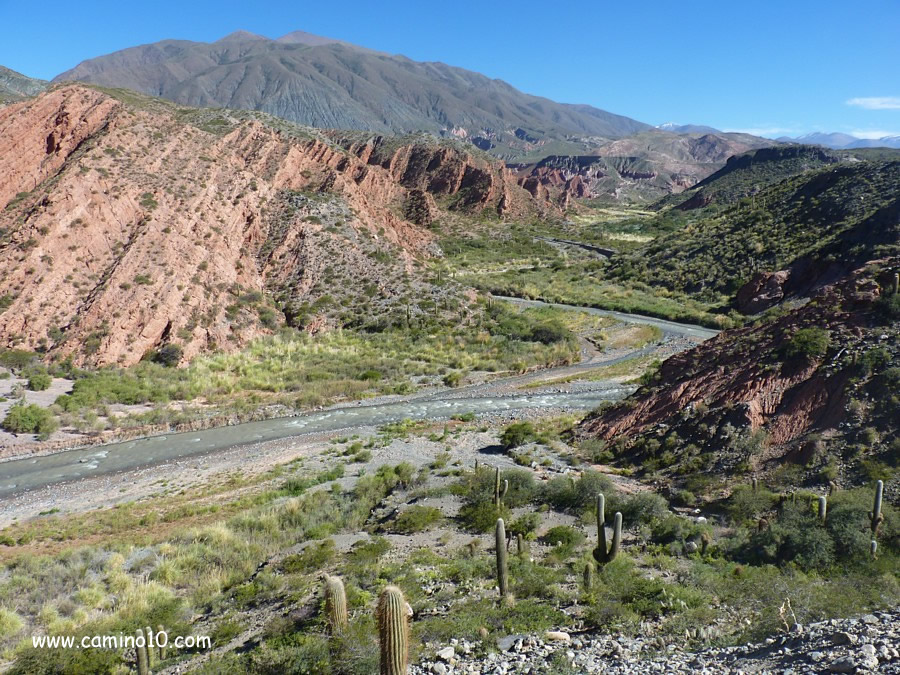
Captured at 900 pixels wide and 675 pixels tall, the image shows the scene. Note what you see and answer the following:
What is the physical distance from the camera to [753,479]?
15.1 m

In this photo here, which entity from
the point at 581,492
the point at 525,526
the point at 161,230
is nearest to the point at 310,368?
the point at 161,230

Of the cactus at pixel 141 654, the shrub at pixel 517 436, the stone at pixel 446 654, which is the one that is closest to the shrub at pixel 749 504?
the stone at pixel 446 654

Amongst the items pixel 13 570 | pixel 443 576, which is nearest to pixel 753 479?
pixel 443 576

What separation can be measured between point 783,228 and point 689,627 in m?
58.0

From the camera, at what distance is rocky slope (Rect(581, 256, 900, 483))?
592 inches

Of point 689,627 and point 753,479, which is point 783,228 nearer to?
point 753,479

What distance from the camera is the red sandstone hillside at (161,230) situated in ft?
113

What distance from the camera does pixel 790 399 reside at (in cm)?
1711

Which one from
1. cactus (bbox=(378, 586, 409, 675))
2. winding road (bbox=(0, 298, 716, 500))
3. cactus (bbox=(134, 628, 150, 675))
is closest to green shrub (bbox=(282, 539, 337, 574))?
cactus (bbox=(134, 628, 150, 675))

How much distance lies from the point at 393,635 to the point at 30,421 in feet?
80.4

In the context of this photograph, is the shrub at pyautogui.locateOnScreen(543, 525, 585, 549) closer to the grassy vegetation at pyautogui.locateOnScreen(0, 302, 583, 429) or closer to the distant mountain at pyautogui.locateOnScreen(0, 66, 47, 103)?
the grassy vegetation at pyautogui.locateOnScreen(0, 302, 583, 429)

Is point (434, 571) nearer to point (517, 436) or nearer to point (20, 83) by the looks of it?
point (517, 436)

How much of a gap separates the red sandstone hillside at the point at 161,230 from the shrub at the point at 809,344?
101ft

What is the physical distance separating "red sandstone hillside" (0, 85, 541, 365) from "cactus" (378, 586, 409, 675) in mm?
30402
